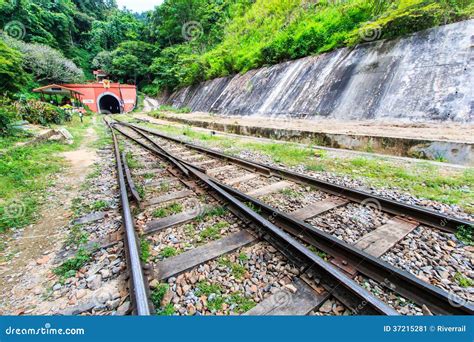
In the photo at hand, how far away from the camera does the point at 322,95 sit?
1062 cm

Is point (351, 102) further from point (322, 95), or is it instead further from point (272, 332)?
point (272, 332)

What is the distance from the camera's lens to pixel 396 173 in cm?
452

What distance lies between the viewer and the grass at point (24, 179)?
339 centimetres

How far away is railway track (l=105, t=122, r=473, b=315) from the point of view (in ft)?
5.78

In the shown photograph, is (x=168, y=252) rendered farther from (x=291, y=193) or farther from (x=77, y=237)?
(x=291, y=193)

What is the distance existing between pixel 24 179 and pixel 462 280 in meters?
7.53

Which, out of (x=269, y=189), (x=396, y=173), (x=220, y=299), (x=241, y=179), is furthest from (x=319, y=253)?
(x=396, y=173)

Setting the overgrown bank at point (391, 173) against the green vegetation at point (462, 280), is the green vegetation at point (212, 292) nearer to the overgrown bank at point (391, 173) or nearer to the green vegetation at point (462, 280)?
the green vegetation at point (462, 280)

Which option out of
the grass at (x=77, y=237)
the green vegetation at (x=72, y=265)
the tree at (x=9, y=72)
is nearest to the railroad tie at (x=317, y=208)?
the green vegetation at (x=72, y=265)

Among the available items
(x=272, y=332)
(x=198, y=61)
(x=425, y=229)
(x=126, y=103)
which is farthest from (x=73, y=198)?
(x=126, y=103)

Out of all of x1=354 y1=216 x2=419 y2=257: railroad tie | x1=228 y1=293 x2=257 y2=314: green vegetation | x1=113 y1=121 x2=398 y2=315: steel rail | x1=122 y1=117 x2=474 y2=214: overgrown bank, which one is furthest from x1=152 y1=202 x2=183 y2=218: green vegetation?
x1=122 y1=117 x2=474 y2=214: overgrown bank

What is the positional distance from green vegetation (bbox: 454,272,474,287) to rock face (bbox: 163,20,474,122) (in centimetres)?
681

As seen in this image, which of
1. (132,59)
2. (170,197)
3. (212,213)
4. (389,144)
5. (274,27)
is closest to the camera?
(212,213)

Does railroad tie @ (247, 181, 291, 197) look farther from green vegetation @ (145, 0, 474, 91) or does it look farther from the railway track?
green vegetation @ (145, 0, 474, 91)
